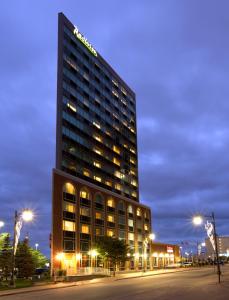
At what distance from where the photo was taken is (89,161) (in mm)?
121188

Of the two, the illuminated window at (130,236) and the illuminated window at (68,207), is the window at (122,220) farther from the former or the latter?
the illuminated window at (68,207)

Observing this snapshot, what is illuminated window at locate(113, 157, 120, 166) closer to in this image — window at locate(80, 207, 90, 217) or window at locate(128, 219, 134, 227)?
window at locate(128, 219, 134, 227)

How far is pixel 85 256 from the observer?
92500 millimetres

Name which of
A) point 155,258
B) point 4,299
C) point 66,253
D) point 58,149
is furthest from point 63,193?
point 155,258

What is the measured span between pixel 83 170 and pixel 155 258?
4429 centimetres

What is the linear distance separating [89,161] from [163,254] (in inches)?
1974

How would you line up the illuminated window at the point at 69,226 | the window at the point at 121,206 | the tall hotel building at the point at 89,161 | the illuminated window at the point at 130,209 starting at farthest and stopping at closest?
the illuminated window at the point at 130,209 < the window at the point at 121,206 < the tall hotel building at the point at 89,161 < the illuminated window at the point at 69,226

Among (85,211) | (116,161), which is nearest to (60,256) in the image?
(85,211)

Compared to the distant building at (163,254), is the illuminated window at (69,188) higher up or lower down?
higher up

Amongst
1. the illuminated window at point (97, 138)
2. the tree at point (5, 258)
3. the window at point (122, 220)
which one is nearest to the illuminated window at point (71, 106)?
the illuminated window at point (97, 138)

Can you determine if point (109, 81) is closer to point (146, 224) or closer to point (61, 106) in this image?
point (61, 106)

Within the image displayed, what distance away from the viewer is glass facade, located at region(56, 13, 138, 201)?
112562 millimetres

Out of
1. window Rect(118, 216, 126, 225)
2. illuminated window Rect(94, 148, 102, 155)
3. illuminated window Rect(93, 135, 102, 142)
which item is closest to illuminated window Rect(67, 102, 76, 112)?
illuminated window Rect(93, 135, 102, 142)

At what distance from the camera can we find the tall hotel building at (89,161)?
88625mm
